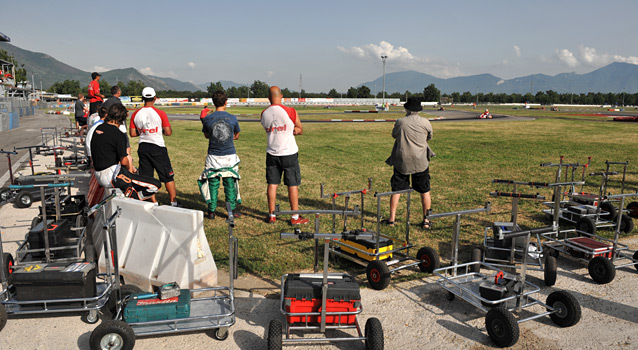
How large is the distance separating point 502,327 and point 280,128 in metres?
4.68

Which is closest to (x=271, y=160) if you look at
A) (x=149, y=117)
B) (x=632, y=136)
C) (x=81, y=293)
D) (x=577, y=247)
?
(x=149, y=117)

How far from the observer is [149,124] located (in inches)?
289

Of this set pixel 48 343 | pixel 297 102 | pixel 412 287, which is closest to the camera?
pixel 48 343

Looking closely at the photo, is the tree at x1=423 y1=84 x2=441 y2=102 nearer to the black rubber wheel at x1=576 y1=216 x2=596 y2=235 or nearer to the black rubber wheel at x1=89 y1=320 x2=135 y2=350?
the black rubber wheel at x1=576 y1=216 x2=596 y2=235

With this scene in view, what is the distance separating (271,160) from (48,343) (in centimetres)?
433

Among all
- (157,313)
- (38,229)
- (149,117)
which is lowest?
(157,313)

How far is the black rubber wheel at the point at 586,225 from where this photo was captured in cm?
678

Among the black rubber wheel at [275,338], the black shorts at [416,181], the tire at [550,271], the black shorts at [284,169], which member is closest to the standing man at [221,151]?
the black shorts at [284,169]

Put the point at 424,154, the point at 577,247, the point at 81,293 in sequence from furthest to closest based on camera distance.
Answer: the point at 424,154 → the point at 577,247 → the point at 81,293

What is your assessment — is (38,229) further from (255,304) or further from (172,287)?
(255,304)

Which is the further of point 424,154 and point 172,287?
point 424,154

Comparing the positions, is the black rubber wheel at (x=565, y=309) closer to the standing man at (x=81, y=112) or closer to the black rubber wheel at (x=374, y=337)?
the black rubber wheel at (x=374, y=337)

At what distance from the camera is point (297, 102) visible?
10425 cm

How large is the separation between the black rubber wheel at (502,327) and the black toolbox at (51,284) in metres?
4.07
